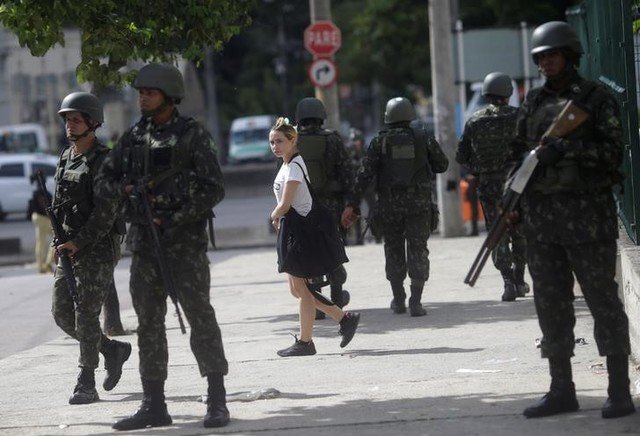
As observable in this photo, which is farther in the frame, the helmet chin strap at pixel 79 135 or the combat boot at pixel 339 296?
the combat boot at pixel 339 296

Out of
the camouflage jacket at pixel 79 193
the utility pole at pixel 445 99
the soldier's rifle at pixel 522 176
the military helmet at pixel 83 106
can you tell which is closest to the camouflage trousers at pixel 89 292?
the camouflage jacket at pixel 79 193

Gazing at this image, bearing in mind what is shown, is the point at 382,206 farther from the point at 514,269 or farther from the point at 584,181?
the point at 584,181

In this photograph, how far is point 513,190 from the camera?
281 inches

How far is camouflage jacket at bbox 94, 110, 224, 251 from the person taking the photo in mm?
7359

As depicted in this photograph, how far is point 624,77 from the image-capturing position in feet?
30.9

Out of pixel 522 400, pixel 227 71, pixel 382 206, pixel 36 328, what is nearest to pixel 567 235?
pixel 522 400

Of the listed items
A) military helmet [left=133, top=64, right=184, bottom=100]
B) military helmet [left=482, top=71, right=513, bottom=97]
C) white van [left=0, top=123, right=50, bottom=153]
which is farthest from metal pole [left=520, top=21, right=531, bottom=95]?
white van [left=0, top=123, right=50, bottom=153]

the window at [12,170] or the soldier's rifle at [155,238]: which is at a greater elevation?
the soldier's rifle at [155,238]

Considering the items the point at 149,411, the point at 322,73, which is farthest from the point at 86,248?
the point at 322,73

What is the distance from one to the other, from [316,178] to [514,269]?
202 cm

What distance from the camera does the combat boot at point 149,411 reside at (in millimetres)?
7680

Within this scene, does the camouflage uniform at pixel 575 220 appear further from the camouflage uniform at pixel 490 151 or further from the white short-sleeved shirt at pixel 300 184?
the camouflage uniform at pixel 490 151

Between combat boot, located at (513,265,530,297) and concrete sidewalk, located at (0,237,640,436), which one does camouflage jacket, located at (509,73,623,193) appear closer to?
concrete sidewalk, located at (0,237,640,436)

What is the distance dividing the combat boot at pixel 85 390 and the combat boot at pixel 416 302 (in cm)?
388
